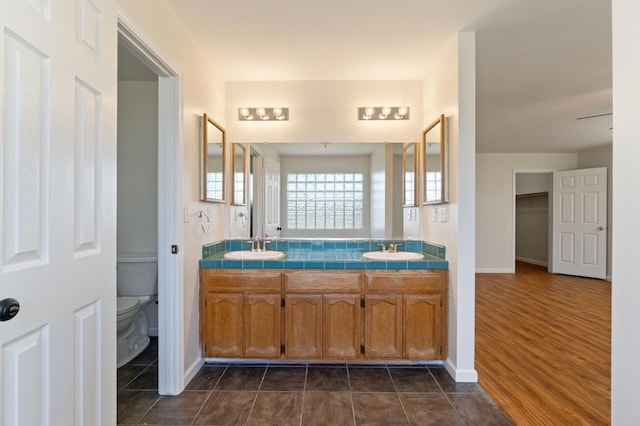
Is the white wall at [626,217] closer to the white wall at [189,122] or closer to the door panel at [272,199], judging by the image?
the white wall at [189,122]

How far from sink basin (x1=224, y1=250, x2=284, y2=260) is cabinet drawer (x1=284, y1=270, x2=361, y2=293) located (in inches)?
8.8

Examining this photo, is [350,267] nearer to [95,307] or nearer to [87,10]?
[95,307]

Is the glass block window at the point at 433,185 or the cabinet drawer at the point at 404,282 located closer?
the cabinet drawer at the point at 404,282

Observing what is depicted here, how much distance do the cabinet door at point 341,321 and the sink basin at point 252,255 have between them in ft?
1.70

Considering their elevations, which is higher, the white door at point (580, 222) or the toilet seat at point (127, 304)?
the white door at point (580, 222)

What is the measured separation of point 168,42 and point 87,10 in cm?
85

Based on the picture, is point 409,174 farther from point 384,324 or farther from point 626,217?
point 626,217

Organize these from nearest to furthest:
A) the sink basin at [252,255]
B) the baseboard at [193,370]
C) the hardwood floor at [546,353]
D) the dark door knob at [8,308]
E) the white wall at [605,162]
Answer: the dark door knob at [8,308], the hardwood floor at [546,353], the baseboard at [193,370], the sink basin at [252,255], the white wall at [605,162]

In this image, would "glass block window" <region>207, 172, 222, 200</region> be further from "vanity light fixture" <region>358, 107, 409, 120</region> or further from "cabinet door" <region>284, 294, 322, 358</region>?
"vanity light fixture" <region>358, 107, 409, 120</region>

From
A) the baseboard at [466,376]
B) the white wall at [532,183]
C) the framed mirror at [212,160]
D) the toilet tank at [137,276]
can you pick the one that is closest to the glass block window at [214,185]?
the framed mirror at [212,160]

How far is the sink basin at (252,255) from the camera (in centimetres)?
244

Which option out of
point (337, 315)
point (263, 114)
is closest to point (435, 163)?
point (337, 315)

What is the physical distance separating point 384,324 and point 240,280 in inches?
42.9

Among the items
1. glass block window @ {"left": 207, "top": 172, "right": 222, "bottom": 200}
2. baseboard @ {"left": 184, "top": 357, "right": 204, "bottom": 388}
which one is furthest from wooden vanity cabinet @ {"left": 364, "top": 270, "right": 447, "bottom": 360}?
glass block window @ {"left": 207, "top": 172, "right": 222, "bottom": 200}
